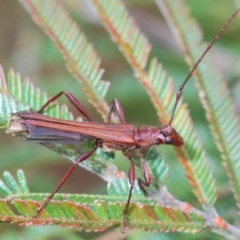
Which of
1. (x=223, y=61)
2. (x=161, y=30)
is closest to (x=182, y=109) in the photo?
(x=223, y=61)

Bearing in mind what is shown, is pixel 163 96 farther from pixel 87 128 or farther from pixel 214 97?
pixel 87 128

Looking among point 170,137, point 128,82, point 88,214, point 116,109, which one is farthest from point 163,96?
point 128,82

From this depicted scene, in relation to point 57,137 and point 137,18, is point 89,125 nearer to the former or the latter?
point 57,137

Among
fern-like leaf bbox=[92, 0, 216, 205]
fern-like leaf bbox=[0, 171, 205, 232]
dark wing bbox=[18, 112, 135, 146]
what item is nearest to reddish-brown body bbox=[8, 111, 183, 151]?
dark wing bbox=[18, 112, 135, 146]

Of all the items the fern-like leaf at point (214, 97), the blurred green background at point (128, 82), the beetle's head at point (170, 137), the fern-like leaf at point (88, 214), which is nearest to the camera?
the fern-like leaf at point (88, 214)

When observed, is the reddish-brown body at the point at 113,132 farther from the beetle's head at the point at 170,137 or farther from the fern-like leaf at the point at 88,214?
the fern-like leaf at the point at 88,214

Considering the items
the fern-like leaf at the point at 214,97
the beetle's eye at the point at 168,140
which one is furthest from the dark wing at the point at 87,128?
the fern-like leaf at the point at 214,97

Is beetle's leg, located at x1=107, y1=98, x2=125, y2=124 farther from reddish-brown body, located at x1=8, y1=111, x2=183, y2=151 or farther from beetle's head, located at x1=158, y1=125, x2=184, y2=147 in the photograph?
beetle's head, located at x1=158, y1=125, x2=184, y2=147

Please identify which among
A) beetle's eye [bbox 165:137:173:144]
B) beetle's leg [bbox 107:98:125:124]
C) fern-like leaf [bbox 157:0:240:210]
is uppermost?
fern-like leaf [bbox 157:0:240:210]
